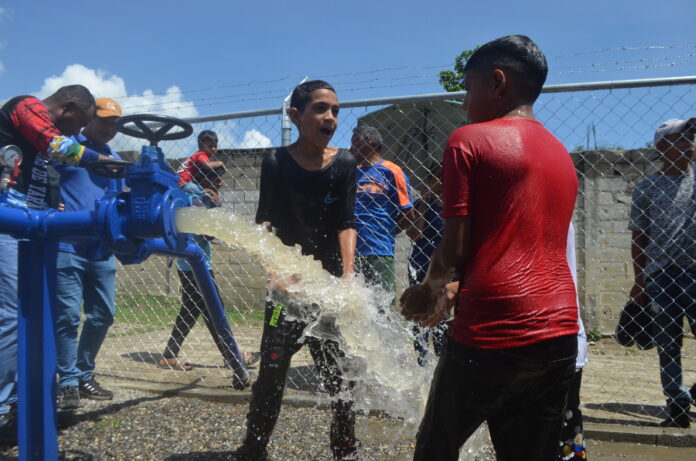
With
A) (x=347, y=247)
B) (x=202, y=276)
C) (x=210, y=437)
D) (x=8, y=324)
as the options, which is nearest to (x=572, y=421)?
(x=347, y=247)

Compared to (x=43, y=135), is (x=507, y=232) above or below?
below

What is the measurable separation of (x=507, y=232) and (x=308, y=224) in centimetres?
129

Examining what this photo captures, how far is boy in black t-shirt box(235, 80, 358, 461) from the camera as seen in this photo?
8.21 ft

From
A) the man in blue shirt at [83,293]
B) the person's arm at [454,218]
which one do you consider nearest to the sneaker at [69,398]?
the man in blue shirt at [83,293]

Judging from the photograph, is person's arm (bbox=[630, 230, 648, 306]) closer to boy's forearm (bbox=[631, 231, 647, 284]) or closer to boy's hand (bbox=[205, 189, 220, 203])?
boy's forearm (bbox=[631, 231, 647, 284])

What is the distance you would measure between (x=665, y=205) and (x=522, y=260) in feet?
8.67

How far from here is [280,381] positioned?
8.23 feet

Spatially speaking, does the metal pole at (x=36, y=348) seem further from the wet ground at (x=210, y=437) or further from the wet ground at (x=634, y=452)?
the wet ground at (x=634, y=452)

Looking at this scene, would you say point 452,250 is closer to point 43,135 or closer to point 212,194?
point 43,135

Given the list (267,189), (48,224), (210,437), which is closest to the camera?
(48,224)

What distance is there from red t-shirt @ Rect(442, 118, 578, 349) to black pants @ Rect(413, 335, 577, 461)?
0.05 m

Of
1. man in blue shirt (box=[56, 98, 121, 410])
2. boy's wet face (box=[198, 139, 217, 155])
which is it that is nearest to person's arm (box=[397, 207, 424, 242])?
boy's wet face (box=[198, 139, 217, 155])

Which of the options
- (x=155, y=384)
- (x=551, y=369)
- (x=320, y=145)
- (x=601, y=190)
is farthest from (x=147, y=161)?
(x=601, y=190)

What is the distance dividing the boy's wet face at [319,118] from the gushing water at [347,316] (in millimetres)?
622
